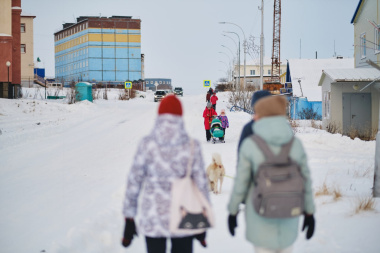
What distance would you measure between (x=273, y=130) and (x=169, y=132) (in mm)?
831

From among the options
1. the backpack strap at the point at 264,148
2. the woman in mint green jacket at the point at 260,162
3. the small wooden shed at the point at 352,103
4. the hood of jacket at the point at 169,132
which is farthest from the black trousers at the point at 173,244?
the small wooden shed at the point at 352,103

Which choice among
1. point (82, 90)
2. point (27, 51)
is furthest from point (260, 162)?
point (27, 51)

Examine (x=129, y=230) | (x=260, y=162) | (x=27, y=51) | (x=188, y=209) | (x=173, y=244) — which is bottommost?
(x=173, y=244)

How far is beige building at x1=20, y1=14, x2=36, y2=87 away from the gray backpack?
203 feet

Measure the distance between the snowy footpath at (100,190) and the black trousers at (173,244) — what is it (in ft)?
7.69

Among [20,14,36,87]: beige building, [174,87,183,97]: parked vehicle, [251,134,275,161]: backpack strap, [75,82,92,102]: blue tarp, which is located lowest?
[251,134,275,161]: backpack strap

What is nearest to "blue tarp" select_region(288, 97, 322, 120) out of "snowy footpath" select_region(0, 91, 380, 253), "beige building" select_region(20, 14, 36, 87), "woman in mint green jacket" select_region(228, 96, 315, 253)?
"snowy footpath" select_region(0, 91, 380, 253)

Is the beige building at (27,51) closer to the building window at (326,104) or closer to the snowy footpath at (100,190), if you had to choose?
the snowy footpath at (100,190)

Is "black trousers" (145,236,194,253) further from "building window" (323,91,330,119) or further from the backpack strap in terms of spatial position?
"building window" (323,91,330,119)

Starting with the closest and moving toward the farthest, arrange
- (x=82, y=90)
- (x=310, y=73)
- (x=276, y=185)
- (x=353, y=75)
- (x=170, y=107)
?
(x=276, y=185)
(x=170, y=107)
(x=353, y=75)
(x=82, y=90)
(x=310, y=73)

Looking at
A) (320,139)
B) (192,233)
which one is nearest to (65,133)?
(320,139)

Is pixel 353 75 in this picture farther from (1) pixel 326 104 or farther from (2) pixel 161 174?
(2) pixel 161 174

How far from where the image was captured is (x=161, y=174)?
3.75m

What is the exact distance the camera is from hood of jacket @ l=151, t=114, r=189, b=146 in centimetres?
377
